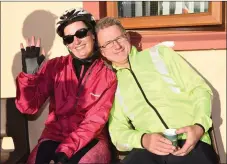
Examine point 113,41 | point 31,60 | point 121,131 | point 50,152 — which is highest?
point 113,41

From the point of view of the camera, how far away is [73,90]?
3.15 m

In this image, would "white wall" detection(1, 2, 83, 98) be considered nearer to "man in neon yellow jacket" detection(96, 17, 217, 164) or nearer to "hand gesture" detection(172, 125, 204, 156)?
"man in neon yellow jacket" detection(96, 17, 217, 164)

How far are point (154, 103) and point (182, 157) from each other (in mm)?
491

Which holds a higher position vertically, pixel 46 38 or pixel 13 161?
pixel 46 38

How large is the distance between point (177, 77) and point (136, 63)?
36 centimetres

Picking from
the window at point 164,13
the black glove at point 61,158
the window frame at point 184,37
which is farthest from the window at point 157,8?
the black glove at point 61,158

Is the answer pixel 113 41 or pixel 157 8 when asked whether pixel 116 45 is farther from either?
pixel 157 8

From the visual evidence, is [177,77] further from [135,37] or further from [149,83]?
[135,37]

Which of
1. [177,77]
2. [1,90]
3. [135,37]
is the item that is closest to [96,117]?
[177,77]

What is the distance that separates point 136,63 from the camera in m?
3.22

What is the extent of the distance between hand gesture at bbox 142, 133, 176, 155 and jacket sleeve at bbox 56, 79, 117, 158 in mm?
385

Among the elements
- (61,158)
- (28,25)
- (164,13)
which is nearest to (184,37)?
(164,13)

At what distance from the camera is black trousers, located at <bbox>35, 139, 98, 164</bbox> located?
9.57ft

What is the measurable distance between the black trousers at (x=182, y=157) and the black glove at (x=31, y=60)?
1.02 m
